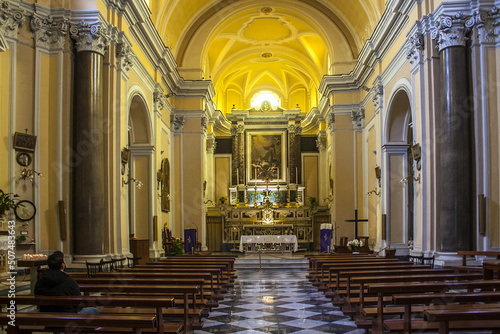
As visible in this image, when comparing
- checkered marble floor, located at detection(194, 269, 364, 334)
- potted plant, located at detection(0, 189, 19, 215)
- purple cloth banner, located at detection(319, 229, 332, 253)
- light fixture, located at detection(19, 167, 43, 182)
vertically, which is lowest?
checkered marble floor, located at detection(194, 269, 364, 334)

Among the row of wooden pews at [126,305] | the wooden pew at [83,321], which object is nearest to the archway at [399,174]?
the row of wooden pews at [126,305]

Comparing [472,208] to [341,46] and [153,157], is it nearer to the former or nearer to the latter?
[153,157]

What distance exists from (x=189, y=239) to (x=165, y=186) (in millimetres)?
2501

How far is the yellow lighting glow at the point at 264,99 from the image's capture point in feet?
97.4

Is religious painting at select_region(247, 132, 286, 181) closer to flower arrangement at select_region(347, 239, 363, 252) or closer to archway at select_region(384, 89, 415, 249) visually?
flower arrangement at select_region(347, 239, 363, 252)

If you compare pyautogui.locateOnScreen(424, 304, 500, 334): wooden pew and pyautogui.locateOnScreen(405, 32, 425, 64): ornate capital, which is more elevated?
pyautogui.locateOnScreen(405, 32, 425, 64): ornate capital

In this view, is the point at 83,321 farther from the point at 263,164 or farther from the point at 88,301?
the point at 263,164

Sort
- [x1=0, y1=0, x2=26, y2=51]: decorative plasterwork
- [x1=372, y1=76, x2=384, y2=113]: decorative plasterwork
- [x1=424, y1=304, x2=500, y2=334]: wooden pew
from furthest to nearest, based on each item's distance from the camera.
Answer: [x1=372, y1=76, x2=384, y2=113]: decorative plasterwork → [x1=0, y1=0, x2=26, y2=51]: decorative plasterwork → [x1=424, y1=304, x2=500, y2=334]: wooden pew

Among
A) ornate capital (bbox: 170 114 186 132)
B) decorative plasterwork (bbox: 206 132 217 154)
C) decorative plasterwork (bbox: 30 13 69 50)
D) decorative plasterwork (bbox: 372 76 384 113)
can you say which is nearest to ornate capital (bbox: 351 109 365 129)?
decorative plasterwork (bbox: 372 76 384 113)

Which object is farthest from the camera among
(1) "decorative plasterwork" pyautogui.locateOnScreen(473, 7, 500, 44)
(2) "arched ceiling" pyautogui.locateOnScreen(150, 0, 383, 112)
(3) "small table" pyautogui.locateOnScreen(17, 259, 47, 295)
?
(2) "arched ceiling" pyautogui.locateOnScreen(150, 0, 383, 112)

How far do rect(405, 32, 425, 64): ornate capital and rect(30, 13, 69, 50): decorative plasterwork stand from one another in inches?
289

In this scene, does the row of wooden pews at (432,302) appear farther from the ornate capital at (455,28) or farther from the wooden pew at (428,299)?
the ornate capital at (455,28)

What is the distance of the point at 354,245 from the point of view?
54.6 ft

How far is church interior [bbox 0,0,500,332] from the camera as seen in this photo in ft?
31.0
